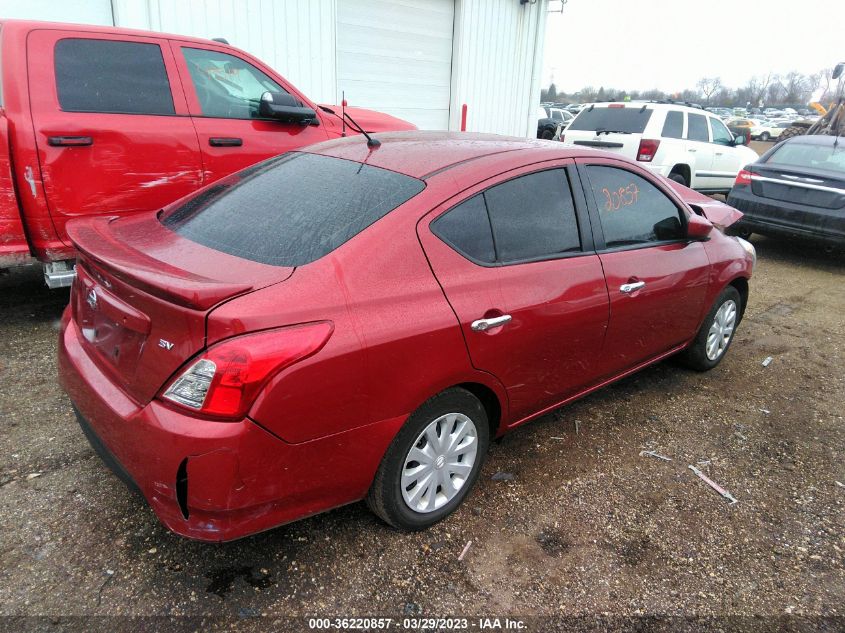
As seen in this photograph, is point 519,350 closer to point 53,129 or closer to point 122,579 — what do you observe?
point 122,579

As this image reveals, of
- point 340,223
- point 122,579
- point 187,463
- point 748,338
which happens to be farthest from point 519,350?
point 748,338

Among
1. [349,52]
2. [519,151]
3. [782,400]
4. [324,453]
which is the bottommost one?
[782,400]

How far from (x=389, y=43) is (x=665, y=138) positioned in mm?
4663

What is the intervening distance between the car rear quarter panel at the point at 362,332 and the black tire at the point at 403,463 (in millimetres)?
75

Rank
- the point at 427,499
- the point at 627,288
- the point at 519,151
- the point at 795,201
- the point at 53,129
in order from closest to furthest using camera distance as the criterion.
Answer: the point at 427,499 → the point at 519,151 → the point at 627,288 → the point at 53,129 → the point at 795,201

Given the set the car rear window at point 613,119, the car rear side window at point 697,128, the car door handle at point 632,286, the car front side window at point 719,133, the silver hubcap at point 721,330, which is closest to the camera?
the car door handle at point 632,286

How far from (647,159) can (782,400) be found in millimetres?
6538

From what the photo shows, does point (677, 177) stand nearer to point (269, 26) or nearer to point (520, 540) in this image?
point (269, 26)

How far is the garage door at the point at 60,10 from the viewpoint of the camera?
6180 millimetres

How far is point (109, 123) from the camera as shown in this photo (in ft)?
13.5

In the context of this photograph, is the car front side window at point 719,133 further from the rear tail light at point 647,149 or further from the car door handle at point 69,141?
the car door handle at point 69,141

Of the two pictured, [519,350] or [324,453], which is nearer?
[324,453]

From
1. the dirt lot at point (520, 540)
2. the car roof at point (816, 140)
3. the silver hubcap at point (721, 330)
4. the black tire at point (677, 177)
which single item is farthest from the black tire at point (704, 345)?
the black tire at point (677, 177)

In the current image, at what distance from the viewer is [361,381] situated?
207 centimetres
